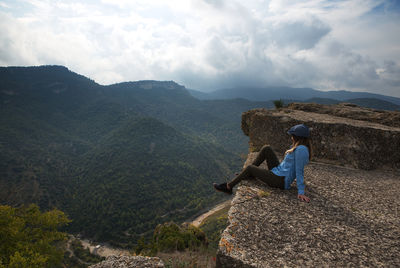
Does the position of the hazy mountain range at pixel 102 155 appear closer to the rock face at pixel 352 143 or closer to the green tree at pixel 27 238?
→ the rock face at pixel 352 143

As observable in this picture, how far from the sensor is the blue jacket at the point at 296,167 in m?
3.88

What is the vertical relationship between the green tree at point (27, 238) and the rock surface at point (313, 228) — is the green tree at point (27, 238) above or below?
below

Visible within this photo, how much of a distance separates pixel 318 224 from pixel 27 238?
2130 centimetres

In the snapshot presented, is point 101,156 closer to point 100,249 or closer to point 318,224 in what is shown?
point 100,249

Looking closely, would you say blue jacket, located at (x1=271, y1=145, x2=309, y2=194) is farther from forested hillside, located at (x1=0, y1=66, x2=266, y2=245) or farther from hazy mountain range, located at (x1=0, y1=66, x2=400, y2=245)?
forested hillside, located at (x1=0, y1=66, x2=266, y2=245)

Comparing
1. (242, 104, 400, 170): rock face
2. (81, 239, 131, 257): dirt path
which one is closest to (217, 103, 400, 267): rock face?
(242, 104, 400, 170): rock face

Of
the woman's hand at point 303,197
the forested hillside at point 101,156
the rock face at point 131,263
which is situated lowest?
the forested hillside at point 101,156

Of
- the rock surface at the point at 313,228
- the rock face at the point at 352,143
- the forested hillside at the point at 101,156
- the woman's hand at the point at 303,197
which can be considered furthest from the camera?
the forested hillside at the point at 101,156

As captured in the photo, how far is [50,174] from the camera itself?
6272cm

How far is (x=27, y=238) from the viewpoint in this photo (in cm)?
1576

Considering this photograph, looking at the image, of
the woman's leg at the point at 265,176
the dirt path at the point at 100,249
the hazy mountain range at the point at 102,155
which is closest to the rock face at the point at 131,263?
the woman's leg at the point at 265,176

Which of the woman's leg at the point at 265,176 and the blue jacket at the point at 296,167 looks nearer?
the blue jacket at the point at 296,167

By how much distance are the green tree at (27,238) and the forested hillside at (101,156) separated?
35327 mm

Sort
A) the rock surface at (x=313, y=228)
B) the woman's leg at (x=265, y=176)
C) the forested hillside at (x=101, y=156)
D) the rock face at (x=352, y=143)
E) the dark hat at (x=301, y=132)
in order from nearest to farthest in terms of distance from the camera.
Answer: the rock surface at (x=313, y=228), the dark hat at (x=301, y=132), the woman's leg at (x=265, y=176), the rock face at (x=352, y=143), the forested hillside at (x=101, y=156)
